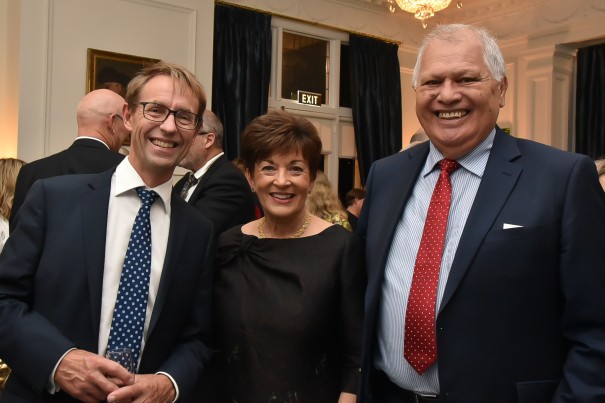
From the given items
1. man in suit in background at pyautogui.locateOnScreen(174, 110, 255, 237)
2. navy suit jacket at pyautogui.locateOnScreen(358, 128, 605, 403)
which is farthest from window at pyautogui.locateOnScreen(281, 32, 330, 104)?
navy suit jacket at pyautogui.locateOnScreen(358, 128, 605, 403)

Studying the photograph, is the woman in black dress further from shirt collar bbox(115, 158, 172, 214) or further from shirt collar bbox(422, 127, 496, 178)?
shirt collar bbox(422, 127, 496, 178)

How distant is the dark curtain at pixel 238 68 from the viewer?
7266mm

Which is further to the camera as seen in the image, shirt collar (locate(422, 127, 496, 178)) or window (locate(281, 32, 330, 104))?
window (locate(281, 32, 330, 104))

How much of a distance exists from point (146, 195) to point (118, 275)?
26 centimetres

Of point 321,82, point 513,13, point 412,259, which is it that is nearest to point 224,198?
point 412,259

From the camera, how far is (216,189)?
327 cm

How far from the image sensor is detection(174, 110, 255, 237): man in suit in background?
3.17 metres

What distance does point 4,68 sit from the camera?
600 cm

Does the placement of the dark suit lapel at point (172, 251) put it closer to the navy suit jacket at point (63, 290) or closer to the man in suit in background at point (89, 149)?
the navy suit jacket at point (63, 290)

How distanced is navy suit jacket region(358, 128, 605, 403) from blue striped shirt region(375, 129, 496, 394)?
0.25ft

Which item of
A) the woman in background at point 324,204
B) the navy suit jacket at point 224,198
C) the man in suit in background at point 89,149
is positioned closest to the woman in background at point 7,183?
the man in suit in background at point 89,149

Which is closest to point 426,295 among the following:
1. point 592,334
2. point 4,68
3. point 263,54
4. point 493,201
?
point 493,201

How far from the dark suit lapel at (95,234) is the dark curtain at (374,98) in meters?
6.64

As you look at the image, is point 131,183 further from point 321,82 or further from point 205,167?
point 321,82
